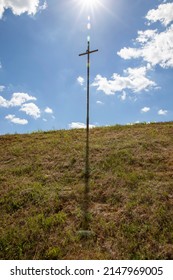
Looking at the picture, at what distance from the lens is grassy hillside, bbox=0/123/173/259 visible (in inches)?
337

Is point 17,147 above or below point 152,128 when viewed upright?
below

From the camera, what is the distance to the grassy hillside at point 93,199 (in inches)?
337

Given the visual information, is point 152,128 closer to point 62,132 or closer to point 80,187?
point 62,132

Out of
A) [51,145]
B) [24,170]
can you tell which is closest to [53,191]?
[24,170]

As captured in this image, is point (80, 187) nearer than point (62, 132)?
Yes

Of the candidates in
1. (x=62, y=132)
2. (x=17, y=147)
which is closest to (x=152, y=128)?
(x=62, y=132)

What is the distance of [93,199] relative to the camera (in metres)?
11.1

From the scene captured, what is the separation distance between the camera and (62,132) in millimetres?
21859

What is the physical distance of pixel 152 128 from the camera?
20.2 metres
